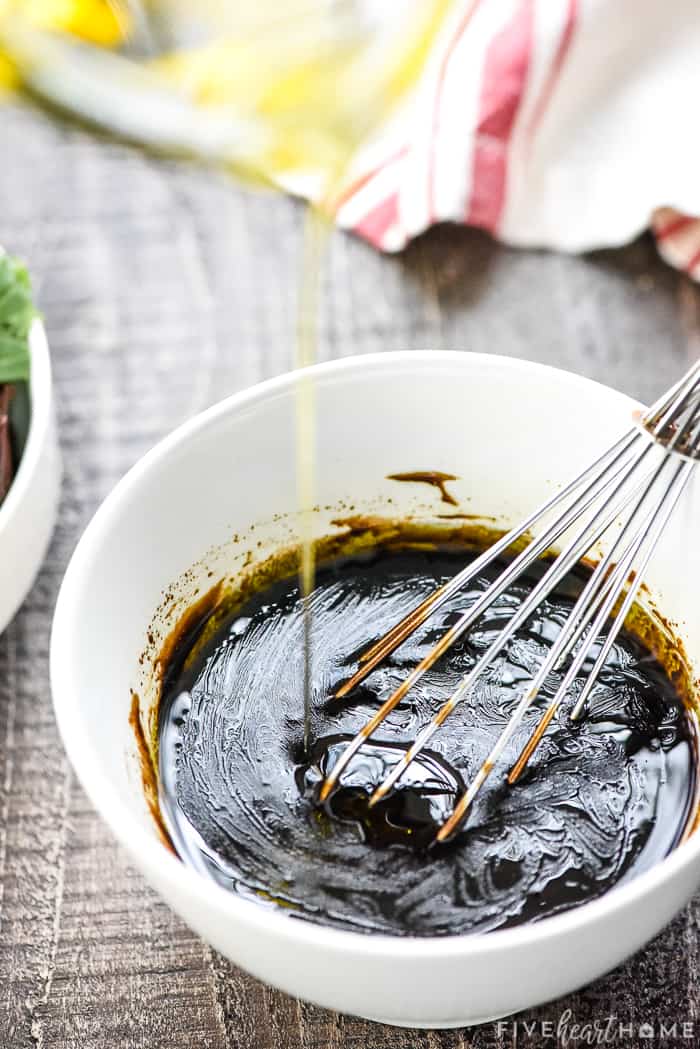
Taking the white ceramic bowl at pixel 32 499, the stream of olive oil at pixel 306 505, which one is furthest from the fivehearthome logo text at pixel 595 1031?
the white ceramic bowl at pixel 32 499

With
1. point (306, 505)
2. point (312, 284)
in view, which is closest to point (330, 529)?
point (306, 505)

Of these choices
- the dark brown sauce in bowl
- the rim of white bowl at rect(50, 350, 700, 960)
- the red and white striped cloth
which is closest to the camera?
the rim of white bowl at rect(50, 350, 700, 960)

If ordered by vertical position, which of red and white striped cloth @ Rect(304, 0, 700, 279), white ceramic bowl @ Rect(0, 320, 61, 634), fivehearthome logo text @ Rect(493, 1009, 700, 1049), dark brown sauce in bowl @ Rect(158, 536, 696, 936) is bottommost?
fivehearthome logo text @ Rect(493, 1009, 700, 1049)

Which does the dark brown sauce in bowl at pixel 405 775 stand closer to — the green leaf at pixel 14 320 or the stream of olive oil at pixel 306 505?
the stream of olive oil at pixel 306 505

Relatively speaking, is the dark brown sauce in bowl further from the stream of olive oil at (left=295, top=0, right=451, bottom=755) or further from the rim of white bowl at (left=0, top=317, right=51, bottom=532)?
the rim of white bowl at (left=0, top=317, right=51, bottom=532)

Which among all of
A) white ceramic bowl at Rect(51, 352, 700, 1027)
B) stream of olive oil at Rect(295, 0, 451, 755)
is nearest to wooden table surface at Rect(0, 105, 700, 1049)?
stream of olive oil at Rect(295, 0, 451, 755)

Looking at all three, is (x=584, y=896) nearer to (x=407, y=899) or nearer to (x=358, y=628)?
(x=407, y=899)

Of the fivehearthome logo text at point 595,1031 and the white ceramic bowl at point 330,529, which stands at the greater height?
the white ceramic bowl at point 330,529
